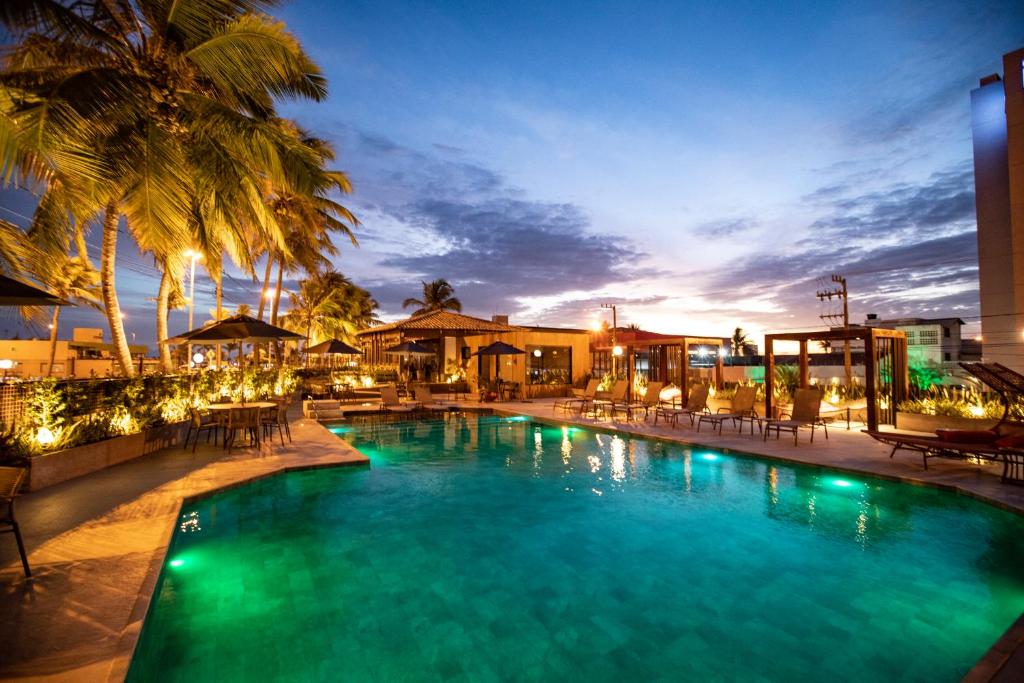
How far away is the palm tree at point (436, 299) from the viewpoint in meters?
41.7

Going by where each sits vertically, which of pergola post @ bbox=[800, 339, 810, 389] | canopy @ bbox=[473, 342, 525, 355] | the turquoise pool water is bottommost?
the turquoise pool water

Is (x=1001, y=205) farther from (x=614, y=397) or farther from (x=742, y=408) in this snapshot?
(x=614, y=397)

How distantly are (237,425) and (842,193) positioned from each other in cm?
2747

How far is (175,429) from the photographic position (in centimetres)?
915

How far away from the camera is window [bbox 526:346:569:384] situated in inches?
848

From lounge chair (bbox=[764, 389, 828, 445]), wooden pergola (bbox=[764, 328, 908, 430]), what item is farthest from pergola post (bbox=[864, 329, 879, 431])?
lounge chair (bbox=[764, 389, 828, 445])

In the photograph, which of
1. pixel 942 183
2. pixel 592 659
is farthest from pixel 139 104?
pixel 942 183

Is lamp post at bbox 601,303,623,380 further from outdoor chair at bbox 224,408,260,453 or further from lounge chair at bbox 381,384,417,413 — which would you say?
outdoor chair at bbox 224,408,260,453

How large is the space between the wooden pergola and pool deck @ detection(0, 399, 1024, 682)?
1354mm

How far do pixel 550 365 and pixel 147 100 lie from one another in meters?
17.0

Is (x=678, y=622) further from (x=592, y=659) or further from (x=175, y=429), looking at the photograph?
(x=175, y=429)

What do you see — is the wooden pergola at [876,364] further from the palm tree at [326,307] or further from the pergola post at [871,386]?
the palm tree at [326,307]

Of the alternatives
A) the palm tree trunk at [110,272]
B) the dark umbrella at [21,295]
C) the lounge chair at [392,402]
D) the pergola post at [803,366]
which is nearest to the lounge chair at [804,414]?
the pergola post at [803,366]

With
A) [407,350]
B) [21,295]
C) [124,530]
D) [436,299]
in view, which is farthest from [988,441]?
[436,299]
